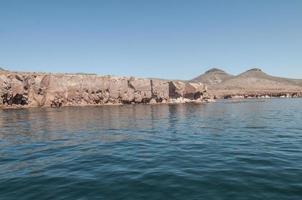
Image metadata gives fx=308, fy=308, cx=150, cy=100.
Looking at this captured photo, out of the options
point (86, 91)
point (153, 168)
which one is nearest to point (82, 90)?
point (86, 91)

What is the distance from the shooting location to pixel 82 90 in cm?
8944

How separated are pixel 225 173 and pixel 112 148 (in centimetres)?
961

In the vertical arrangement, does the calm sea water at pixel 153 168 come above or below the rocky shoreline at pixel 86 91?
below

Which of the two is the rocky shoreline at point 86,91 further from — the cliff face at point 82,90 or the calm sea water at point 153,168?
the calm sea water at point 153,168

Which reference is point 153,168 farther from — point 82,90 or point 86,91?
point 86,91

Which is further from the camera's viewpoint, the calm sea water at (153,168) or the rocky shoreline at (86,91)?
the rocky shoreline at (86,91)

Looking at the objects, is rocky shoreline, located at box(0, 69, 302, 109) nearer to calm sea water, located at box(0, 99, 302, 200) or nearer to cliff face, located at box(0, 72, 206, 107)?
cliff face, located at box(0, 72, 206, 107)

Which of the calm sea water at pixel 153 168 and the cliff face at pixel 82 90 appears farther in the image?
the cliff face at pixel 82 90

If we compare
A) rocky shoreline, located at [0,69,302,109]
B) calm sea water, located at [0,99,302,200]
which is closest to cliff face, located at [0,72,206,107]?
rocky shoreline, located at [0,69,302,109]

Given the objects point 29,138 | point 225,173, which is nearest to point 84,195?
point 225,173

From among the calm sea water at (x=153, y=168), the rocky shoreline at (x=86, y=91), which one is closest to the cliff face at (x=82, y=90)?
the rocky shoreline at (x=86, y=91)

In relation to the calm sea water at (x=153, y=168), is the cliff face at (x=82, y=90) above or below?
above

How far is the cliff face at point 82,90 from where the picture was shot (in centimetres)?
7975

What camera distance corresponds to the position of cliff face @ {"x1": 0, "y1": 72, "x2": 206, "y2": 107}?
7975 cm
